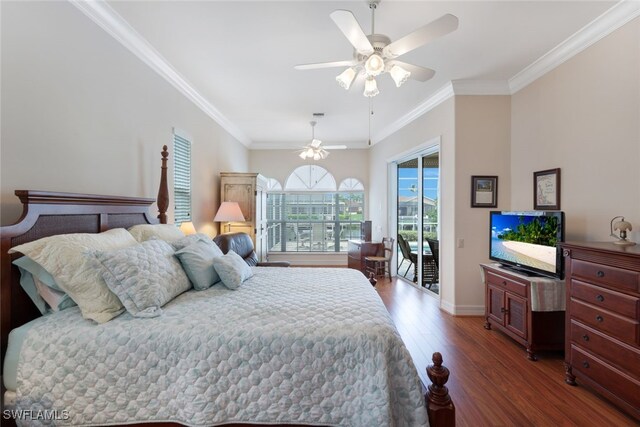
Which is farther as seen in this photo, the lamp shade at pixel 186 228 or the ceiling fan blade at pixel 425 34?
the lamp shade at pixel 186 228

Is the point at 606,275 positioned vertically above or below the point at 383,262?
above

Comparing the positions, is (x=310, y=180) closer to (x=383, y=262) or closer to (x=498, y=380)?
(x=383, y=262)

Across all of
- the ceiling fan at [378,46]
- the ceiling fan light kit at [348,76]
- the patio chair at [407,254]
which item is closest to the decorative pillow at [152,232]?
the ceiling fan at [378,46]

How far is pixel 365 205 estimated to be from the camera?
6883 millimetres

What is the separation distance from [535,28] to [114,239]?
12.1 feet

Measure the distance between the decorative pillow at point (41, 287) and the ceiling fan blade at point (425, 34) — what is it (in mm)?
2474

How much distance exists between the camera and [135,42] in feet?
8.32

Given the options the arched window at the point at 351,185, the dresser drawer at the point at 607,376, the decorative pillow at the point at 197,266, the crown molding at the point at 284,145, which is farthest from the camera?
the arched window at the point at 351,185

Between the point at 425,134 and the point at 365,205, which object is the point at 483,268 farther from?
the point at 365,205

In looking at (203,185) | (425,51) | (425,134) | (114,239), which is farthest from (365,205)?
(114,239)

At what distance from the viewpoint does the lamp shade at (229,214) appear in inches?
165

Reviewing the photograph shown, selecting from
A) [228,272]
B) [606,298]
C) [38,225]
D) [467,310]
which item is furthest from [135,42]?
[467,310]

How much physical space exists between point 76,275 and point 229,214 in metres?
2.71

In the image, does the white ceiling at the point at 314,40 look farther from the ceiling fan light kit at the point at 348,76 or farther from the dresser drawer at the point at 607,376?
the dresser drawer at the point at 607,376
